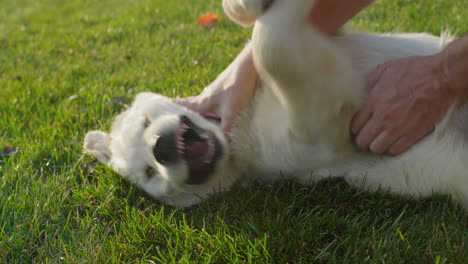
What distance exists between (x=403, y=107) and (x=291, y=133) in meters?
0.55

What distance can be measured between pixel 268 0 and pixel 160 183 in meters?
1.21

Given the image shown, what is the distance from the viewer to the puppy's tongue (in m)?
2.30

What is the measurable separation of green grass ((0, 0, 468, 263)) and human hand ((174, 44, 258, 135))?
18.3 inches

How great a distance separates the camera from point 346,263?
1627 mm

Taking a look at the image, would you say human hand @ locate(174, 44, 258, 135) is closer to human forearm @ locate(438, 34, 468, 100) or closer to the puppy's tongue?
the puppy's tongue

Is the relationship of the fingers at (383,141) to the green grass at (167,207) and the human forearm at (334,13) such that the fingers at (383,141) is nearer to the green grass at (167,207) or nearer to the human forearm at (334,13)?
the green grass at (167,207)

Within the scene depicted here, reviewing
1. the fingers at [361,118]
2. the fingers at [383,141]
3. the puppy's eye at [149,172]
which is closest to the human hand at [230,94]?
the puppy's eye at [149,172]

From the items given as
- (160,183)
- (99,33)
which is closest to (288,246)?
(160,183)

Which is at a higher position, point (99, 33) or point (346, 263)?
point (346, 263)

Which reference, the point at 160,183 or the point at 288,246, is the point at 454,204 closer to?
the point at 288,246

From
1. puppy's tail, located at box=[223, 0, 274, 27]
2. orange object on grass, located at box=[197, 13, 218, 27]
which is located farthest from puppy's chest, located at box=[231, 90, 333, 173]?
orange object on grass, located at box=[197, 13, 218, 27]

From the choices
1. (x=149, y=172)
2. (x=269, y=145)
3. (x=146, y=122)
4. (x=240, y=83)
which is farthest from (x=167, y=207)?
(x=240, y=83)

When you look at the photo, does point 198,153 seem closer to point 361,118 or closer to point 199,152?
point 199,152

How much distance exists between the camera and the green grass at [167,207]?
1775 mm
